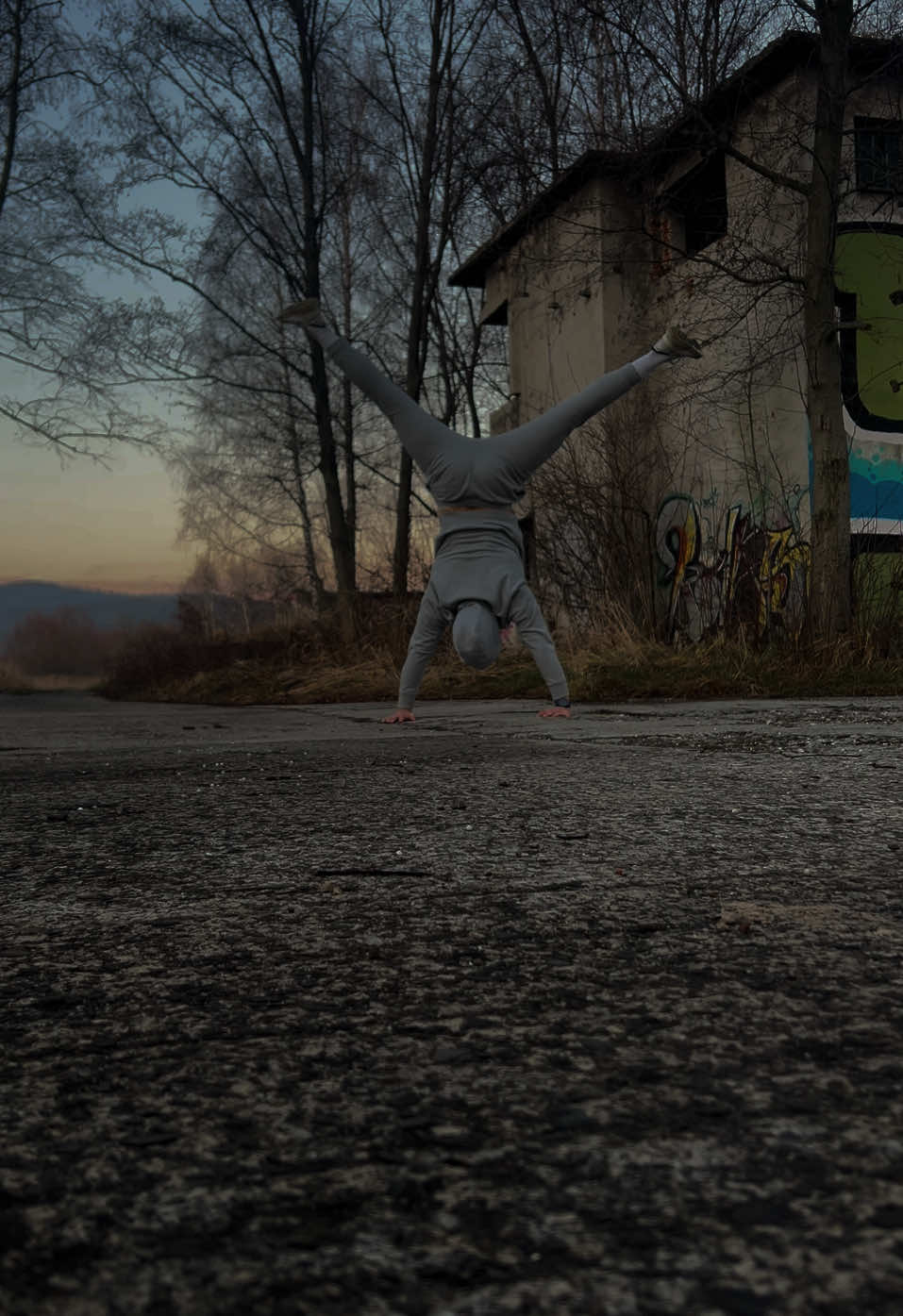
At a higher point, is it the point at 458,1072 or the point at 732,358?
the point at 732,358

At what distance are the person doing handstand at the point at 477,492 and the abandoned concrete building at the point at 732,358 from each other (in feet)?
10.4

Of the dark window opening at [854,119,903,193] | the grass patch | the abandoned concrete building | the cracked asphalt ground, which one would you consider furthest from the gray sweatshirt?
the dark window opening at [854,119,903,193]

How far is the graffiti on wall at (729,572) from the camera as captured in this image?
7660 millimetres

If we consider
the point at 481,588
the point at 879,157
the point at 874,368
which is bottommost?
the point at 481,588

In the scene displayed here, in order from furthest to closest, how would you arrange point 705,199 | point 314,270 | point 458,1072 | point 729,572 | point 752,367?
point 314,270 → point 705,199 → point 752,367 → point 729,572 → point 458,1072

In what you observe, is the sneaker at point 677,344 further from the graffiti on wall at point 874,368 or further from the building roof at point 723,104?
the graffiti on wall at point 874,368

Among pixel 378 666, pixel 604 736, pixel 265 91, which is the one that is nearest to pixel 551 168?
pixel 378 666

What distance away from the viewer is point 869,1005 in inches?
30.0

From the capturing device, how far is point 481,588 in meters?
4.61

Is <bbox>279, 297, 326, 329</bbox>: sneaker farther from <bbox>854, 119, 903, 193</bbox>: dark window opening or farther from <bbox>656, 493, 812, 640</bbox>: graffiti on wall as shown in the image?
<bbox>854, 119, 903, 193</bbox>: dark window opening

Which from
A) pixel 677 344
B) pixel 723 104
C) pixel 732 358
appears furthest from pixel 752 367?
pixel 677 344

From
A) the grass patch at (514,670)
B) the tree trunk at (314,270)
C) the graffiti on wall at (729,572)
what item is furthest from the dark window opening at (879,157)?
the tree trunk at (314,270)

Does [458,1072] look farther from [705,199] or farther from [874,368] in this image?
[705,199]

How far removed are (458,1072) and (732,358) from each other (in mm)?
10686
